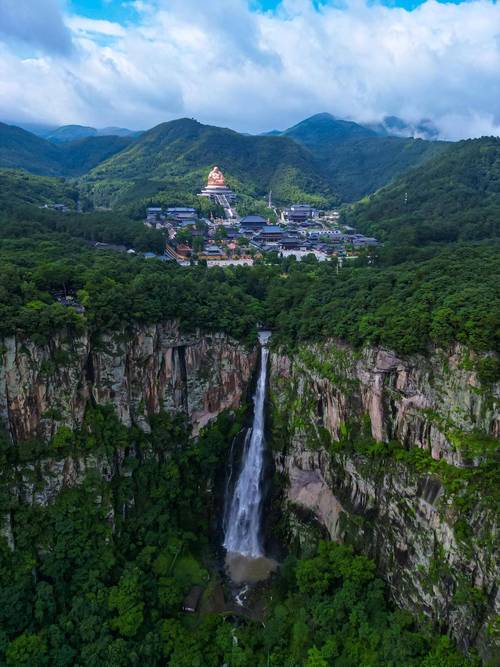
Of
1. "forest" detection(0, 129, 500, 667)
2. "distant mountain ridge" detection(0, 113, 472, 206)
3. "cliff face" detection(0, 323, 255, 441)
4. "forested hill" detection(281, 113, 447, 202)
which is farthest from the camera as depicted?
"forested hill" detection(281, 113, 447, 202)

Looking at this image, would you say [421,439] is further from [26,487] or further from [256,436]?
[26,487]

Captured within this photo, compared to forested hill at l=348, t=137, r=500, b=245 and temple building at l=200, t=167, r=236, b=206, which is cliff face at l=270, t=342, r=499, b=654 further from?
temple building at l=200, t=167, r=236, b=206

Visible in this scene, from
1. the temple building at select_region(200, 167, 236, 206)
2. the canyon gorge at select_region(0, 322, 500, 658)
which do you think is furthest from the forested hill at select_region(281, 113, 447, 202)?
the canyon gorge at select_region(0, 322, 500, 658)

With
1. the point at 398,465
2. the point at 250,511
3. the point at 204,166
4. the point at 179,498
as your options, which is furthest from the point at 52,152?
the point at 398,465

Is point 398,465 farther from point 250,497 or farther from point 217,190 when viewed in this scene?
point 217,190

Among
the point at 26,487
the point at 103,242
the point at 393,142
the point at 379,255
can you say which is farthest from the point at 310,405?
the point at 393,142

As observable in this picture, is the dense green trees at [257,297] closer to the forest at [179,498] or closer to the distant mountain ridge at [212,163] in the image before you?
the forest at [179,498]

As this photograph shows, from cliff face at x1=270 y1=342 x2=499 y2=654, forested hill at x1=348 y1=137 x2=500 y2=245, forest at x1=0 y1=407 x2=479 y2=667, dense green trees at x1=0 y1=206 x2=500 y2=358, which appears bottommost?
forest at x1=0 y1=407 x2=479 y2=667
